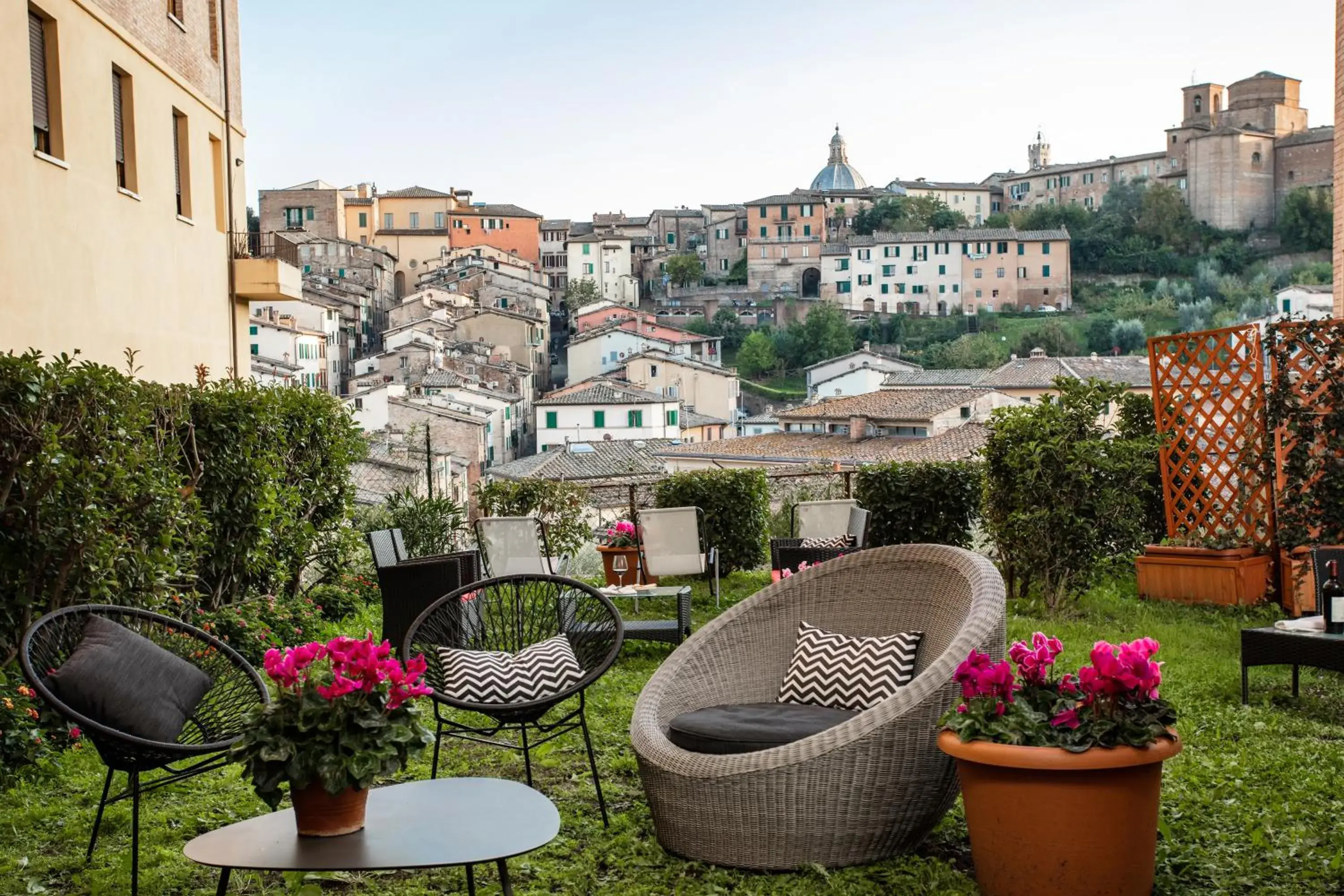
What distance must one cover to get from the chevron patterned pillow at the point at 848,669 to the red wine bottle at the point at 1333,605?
214 cm

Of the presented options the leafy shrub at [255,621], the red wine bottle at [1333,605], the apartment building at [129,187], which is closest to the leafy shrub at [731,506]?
the leafy shrub at [255,621]

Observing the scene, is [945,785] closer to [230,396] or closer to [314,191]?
[230,396]

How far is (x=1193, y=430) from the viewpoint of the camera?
33.3 ft

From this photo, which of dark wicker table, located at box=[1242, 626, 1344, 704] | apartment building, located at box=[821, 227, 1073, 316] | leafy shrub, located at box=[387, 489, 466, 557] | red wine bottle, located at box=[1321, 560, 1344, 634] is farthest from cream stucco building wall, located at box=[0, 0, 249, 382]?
apartment building, located at box=[821, 227, 1073, 316]

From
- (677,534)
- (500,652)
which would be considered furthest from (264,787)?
(677,534)

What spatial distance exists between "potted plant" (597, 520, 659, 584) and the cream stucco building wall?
4100mm

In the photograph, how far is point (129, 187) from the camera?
10.8 meters

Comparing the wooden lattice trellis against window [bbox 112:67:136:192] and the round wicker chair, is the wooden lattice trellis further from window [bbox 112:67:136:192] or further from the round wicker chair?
A: window [bbox 112:67:136:192]

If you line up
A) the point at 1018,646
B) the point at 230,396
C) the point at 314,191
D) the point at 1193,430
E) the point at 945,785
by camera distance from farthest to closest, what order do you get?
the point at 314,191 → the point at 1193,430 → the point at 230,396 → the point at 945,785 → the point at 1018,646

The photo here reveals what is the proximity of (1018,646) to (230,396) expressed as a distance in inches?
232

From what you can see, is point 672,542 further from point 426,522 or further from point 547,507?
point 426,522

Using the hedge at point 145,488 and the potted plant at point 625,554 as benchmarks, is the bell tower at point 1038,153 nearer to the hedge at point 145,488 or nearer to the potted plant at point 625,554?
the potted plant at point 625,554

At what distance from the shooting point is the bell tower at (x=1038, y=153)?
121688 mm

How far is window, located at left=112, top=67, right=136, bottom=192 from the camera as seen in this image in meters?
10.7
